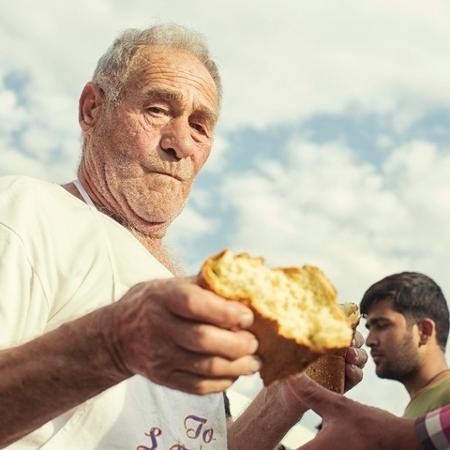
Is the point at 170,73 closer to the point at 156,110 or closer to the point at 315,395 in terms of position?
the point at 156,110

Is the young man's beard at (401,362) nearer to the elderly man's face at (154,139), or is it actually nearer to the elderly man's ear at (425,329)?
the elderly man's ear at (425,329)

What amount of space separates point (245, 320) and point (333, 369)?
69.8 inches

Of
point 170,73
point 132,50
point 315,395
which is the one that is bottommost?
point 315,395

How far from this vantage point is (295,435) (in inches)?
383

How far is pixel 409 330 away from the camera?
6.03 m

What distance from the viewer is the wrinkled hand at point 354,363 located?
3215 millimetres

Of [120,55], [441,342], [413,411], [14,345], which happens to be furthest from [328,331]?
[441,342]

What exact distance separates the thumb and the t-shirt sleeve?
1.25 metres

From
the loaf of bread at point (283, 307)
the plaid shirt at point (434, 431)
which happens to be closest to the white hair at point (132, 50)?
the loaf of bread at point (283, 307)

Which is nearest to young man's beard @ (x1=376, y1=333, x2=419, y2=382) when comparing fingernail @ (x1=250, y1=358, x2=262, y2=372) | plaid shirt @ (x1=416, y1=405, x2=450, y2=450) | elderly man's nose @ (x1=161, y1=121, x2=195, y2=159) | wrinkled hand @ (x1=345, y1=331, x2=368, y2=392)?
wrinkled hand @ (x1=345, y1=331, x2=368, y2=392)

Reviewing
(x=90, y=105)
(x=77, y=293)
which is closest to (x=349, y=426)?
(x=77, y=293)

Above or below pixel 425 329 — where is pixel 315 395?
below

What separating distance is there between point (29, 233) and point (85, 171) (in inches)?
45.1

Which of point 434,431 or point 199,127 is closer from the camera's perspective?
point 434,431
